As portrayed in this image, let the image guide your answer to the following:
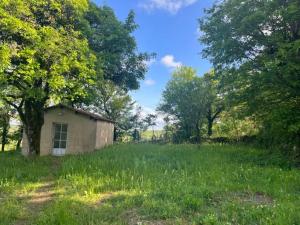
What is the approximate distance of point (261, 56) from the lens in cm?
1366

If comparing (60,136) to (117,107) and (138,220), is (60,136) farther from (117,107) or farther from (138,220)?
(117,107)

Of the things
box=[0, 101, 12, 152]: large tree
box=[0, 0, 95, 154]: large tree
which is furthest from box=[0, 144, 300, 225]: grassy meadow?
box=[0, 101, 12, 152]: large tree

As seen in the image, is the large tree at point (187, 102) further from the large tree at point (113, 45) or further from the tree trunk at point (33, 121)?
the tree trunk at point (33, 121)

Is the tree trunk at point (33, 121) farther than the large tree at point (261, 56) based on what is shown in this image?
Yes

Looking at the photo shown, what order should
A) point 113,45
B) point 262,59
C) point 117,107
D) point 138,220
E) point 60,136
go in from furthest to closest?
point 117,107, point 60,136, point 113,45, point 262,59, point 138,220

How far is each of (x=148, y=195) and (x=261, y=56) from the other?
9840 millimetres

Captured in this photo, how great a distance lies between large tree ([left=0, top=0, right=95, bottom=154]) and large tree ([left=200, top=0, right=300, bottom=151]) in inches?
269

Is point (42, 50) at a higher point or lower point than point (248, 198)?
higher

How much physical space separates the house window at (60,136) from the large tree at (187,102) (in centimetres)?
1647

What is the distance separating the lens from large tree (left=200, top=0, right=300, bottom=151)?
11.6 m

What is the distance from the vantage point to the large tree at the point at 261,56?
1160 centimetres

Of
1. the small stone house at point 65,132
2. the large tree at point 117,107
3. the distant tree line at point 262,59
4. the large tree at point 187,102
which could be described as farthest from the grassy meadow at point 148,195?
the large tree at point 117,107

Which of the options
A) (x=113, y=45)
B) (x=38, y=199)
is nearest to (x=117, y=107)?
(x=113, y=45)

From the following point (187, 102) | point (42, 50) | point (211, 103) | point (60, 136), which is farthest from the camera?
point (187, 102)
